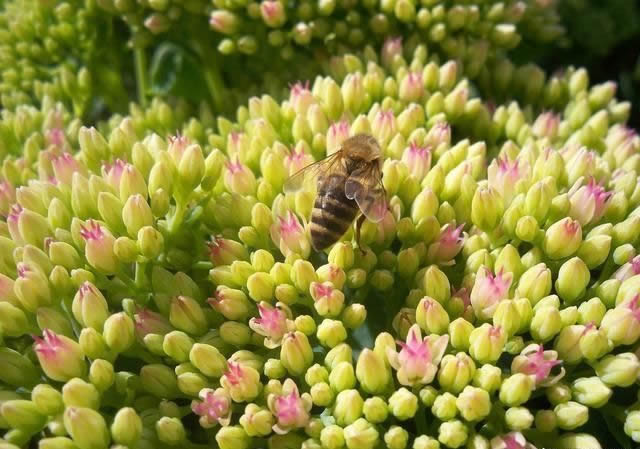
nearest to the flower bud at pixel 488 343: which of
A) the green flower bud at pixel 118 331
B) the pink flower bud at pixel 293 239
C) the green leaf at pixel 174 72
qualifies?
the pink flower bud at pixel 293 239

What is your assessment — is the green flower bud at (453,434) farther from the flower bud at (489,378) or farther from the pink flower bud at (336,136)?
the pink flower bud at (336,136)

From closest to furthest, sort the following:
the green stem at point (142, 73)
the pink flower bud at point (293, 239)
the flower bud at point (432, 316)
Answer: the flower bud at point (432, 316) < the pink flower bud at point (293, 239) < the green stem at point (142, 73)

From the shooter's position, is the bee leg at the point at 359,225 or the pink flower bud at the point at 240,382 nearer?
the pink flower bud at the point at 240,382

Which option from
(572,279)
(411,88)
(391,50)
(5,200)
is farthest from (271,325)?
(391,50)

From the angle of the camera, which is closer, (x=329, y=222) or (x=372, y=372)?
(x=372, y=372)

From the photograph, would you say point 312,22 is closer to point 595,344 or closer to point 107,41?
point 107,41

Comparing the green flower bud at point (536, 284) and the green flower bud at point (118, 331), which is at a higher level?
the green flower bud at point (118, 331)

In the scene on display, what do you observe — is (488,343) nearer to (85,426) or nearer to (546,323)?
(546,323)

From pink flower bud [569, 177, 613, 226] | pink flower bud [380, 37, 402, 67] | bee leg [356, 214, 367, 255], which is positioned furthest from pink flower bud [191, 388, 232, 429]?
pink flower bud [380, 37, 402, 67]
